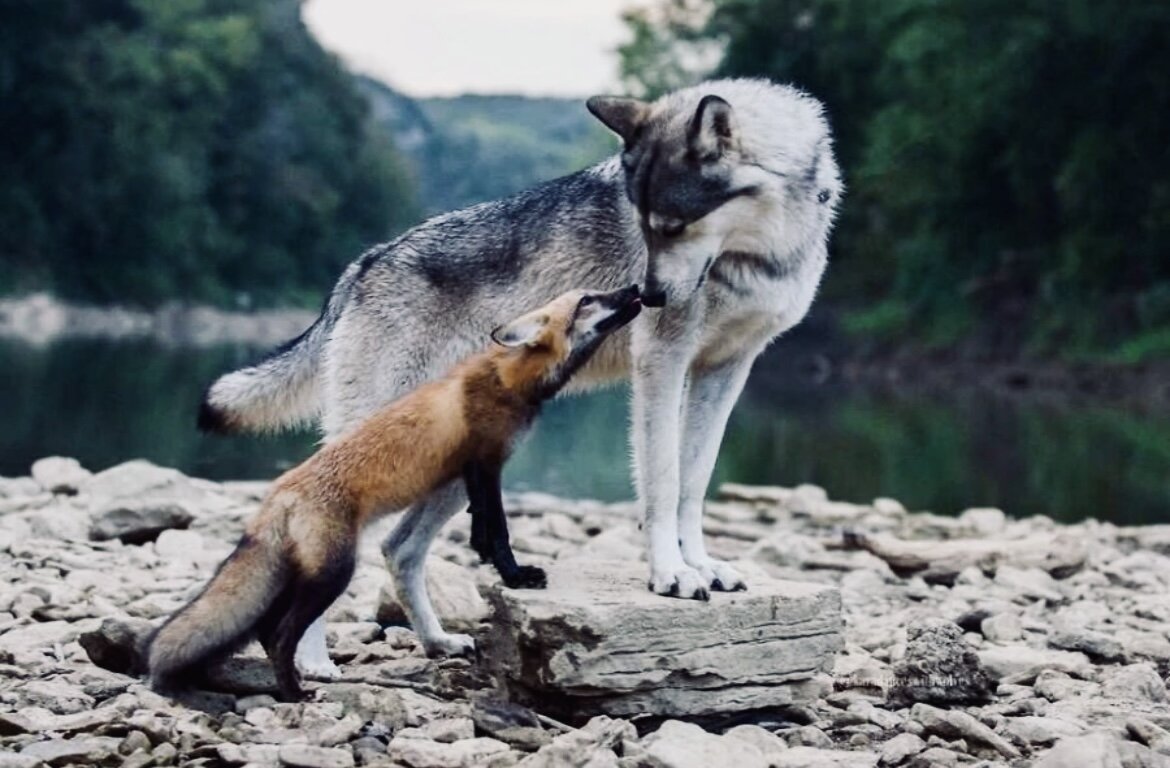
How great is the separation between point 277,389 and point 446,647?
1.63 meters

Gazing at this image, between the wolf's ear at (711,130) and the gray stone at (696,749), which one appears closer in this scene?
the gray stone at (696,749)

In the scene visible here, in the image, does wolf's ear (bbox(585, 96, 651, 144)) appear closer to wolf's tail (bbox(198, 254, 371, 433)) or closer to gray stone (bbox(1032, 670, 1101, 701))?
wolf's tail (bbox(198, 254, 371, 433))

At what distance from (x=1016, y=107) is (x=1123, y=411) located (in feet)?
57.2

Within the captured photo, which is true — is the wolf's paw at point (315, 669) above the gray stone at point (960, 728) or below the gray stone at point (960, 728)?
above

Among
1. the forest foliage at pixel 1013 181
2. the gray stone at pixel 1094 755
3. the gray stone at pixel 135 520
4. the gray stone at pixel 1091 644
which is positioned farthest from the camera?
the forest foliage at pixel 1013 181

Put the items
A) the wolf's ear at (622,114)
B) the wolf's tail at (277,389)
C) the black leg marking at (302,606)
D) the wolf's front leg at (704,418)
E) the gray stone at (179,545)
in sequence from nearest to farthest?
the black leg marking at (302,606)
the wolf's ear at (622,114)
the wolf's front leg at (704,418)
the wolf's tail at (277,389)
the gray stone at (179,545)

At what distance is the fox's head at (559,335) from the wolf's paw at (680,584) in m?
0.87

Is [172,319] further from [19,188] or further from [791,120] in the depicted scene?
[791,120]

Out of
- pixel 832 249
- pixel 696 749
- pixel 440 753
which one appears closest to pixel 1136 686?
pixel 696 749

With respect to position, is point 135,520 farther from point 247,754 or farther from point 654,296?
point 247,754

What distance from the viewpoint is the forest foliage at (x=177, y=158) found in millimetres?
60594

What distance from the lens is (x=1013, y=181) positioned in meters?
49.0

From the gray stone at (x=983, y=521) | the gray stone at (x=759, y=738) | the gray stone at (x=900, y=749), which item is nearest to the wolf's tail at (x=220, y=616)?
the gray stone at (x=759, y=738)

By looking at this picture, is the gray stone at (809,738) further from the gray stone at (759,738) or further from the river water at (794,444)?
the river water at (794,444)
